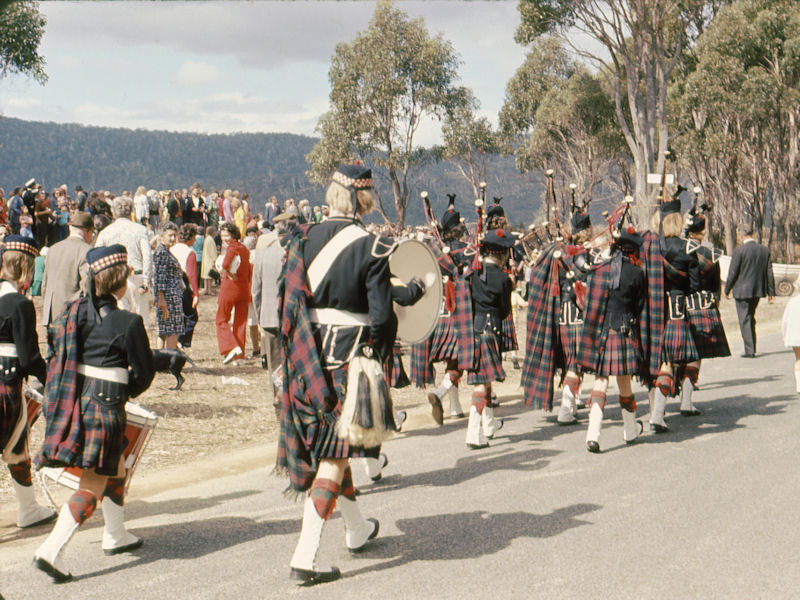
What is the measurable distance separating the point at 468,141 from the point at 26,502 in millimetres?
45613

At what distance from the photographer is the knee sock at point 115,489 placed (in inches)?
187

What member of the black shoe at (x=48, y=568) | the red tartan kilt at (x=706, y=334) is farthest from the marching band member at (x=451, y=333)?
the black shoe at (x=48, y=568)

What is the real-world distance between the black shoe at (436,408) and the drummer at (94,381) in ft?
13.4

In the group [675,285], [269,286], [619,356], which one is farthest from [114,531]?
[675,285]

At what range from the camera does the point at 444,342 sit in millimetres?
8430

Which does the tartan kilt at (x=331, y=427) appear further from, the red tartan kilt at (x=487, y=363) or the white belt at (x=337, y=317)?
the red tartan kilt at (x=487, y=363)

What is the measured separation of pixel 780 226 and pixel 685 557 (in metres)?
31.0

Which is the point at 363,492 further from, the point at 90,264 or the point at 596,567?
the point at 90,264

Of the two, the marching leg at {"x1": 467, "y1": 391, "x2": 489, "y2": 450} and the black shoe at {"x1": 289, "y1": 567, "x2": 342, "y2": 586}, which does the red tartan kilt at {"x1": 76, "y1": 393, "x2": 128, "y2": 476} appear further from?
the marching leg at {"x1": 467, "y1": 391, "x2": 489, "y2": 450}

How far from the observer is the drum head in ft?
15.3

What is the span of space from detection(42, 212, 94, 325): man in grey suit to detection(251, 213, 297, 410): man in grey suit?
183 centimetres

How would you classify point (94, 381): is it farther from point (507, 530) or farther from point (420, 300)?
point (507, 530)

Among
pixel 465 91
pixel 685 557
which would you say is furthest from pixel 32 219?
pixel 465 91

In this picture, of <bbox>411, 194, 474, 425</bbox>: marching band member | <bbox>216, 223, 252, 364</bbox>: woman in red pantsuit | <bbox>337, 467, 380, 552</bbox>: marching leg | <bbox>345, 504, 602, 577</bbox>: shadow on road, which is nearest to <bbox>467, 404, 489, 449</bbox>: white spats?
<bbox>411, 194, 474, 425</bbox>: marching band member
